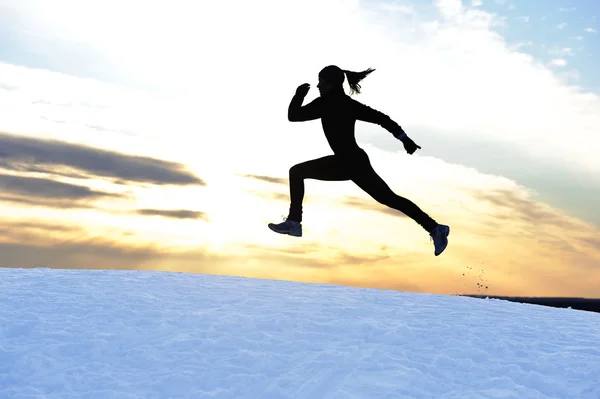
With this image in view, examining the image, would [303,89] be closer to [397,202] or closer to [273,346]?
[397,202]

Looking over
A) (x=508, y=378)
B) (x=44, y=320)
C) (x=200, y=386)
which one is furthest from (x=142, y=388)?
(x=508, y=378)

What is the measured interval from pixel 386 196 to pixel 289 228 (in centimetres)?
136

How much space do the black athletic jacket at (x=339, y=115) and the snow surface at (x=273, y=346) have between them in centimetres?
233

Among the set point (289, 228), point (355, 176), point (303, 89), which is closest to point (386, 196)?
point (355, 176)

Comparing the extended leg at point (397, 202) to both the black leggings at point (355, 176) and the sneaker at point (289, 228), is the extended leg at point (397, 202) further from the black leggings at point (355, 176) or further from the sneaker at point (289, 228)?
the sneaker at point (289, 228)

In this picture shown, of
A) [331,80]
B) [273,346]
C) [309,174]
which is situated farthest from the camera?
[309,174]

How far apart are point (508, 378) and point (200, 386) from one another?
3082mm

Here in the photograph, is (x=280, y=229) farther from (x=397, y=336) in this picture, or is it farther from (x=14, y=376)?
(x=14, y=376)

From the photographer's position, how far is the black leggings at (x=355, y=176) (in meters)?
7.83

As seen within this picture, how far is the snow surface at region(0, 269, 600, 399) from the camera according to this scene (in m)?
5.88

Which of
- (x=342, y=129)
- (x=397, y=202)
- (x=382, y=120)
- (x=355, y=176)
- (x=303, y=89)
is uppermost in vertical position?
(x=303, y=89)

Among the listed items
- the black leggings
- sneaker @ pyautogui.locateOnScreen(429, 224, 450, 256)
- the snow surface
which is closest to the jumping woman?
the black leggings

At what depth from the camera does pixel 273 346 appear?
6801 millimetres

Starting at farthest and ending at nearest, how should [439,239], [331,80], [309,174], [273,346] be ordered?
[439,239]
[309,174]
[331,80]
[273,346]
